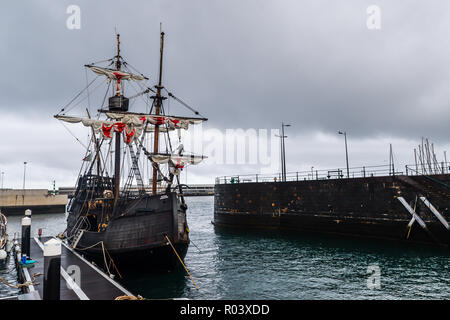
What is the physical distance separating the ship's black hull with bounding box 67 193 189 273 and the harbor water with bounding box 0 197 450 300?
2.96 feet

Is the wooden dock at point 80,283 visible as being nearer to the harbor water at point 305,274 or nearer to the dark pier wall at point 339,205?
the harbor water at point 305,274

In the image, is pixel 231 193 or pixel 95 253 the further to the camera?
pixel 231 193

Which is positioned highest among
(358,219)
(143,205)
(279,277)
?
(143,205)

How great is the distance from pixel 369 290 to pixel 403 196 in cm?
1410

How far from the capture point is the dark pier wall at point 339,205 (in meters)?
23.0

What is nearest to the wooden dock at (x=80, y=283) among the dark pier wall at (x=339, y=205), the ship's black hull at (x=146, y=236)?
the ship's black hull at (x=146, y=236)

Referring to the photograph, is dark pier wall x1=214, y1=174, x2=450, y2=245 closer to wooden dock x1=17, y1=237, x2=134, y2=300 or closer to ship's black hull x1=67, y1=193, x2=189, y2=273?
ship's black hull x1=67, y1=193, x2=189, y2=273

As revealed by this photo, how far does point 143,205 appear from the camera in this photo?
17188 mm

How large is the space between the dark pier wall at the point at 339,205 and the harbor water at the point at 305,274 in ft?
6.53

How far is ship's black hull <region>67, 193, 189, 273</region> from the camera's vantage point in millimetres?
15992
